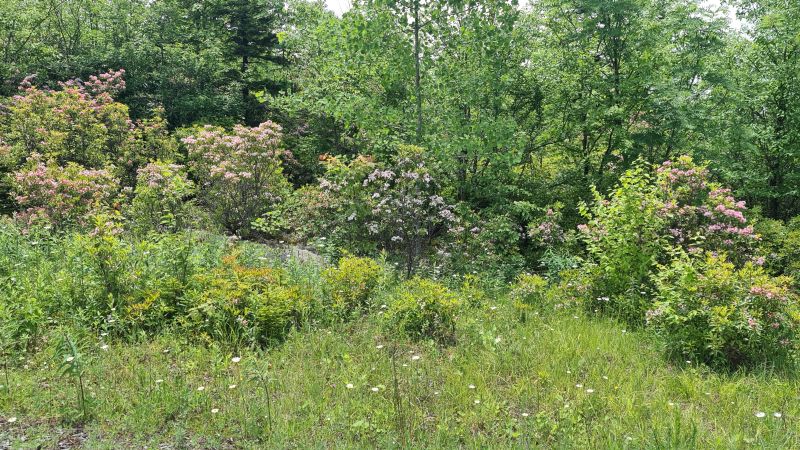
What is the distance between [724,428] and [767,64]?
10.1 metres

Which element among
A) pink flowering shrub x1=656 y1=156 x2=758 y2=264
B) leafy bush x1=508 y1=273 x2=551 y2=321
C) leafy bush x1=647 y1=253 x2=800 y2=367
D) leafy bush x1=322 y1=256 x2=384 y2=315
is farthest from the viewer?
pink flowering shrub x1=656 y1=156 x2=758 y2=264

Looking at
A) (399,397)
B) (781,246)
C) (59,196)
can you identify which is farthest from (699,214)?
(59,196)

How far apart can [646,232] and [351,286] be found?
318cm

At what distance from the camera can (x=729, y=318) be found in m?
3.94

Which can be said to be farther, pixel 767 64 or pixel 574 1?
pixel 767 64

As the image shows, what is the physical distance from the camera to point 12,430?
9.44ft

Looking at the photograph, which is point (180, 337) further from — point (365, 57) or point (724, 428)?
point (365, 57)

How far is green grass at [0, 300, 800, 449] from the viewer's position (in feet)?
9.61

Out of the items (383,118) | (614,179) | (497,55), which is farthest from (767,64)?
(383,118)

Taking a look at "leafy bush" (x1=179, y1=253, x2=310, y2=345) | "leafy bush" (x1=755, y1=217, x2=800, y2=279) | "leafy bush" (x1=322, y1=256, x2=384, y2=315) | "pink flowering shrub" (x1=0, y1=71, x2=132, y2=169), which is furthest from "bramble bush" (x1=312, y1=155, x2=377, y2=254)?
"leafy bush" (x1=755, y1=217, x2=800, y2=279)

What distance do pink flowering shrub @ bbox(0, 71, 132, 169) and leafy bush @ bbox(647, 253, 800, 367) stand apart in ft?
32.9

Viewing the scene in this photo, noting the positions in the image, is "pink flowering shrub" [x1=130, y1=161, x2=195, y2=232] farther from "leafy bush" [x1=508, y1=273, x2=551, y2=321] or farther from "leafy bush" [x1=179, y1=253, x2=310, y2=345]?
"leafy bush" [x1=508, y1=273, x2=551, y2=321]

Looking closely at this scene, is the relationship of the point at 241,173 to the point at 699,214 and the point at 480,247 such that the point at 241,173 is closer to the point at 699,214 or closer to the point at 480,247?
the point at 480,247

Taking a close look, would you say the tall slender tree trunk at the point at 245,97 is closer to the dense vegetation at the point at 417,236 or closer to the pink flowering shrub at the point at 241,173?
the dense vegetation at the point at 417,236
